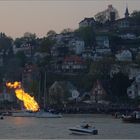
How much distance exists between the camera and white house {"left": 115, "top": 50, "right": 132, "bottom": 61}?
462 feet

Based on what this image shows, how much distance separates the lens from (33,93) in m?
115

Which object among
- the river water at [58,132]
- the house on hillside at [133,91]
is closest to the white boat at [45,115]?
the river water at [58,132]

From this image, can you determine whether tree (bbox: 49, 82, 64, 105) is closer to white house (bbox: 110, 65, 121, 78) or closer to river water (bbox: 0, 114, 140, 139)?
white house (bbox: 110, 65, 121, 78)

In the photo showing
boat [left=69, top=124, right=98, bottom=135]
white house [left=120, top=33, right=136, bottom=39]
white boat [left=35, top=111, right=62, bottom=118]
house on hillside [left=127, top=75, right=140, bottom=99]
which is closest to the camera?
boat [left=69, top=124, right=98, bottom=135]

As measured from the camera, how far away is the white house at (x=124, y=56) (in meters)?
141

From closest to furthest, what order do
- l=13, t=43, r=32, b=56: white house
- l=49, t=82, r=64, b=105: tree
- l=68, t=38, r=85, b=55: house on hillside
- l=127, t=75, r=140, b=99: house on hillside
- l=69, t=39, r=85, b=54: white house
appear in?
1. l=49, t=82, r=64, b=105: tree
2. l=127, t=75, r=140, b=99: house on hillside
3. l=68, t=38, r=85, b=55: house on hillside
4. l=69, t=39, r=85, b=54: white house
5. l=13, t=43, r=32, b=56: white house

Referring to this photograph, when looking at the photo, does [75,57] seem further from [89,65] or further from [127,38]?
[127,38]

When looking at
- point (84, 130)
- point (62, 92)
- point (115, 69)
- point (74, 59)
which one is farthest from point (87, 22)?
point (84, 130)

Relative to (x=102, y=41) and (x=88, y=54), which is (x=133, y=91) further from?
(x=102, y=41)

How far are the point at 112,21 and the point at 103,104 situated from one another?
6019 centimetres

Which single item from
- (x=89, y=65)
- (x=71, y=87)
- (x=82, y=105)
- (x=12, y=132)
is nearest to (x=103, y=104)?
(x=82, y=105)

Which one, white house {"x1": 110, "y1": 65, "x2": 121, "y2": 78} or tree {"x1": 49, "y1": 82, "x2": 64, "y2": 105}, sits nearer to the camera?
tree {"x1": 49, "y1": 82, "x2": 64, "y2": 105}

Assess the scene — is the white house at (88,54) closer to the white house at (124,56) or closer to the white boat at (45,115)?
the white house at (124,56)

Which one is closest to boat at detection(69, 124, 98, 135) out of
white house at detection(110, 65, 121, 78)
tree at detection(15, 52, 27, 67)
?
white house at detection(110, 65, 121, 78)
